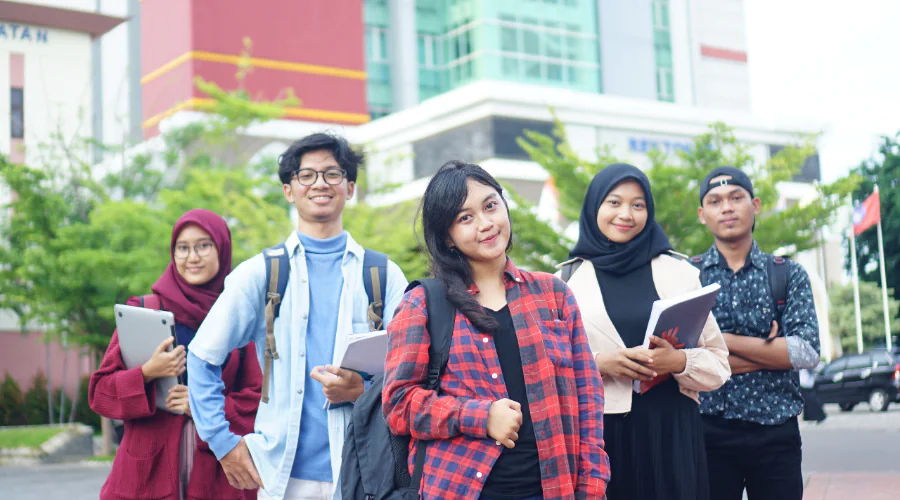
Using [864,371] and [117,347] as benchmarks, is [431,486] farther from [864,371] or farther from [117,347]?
[864,371]

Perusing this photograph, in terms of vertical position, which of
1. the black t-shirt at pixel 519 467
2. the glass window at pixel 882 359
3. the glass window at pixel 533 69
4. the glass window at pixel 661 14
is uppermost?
the glass window at pixel 661 14

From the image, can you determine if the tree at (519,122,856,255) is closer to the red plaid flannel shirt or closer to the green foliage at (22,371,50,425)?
the green foliage at (22,371,50,425)

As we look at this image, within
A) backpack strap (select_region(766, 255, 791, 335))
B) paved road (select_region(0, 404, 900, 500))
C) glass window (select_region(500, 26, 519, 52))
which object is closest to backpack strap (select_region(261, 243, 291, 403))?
backpack strap (select_region(766, 255, 791, 335))

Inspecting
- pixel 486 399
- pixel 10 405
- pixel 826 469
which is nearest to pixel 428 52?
pixel 10 405

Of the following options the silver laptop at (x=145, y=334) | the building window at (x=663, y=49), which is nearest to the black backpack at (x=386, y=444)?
the silver laptop at (x=145, y=334)

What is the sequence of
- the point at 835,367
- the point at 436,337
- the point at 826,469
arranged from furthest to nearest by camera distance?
the point at 835,367 → the point at 826,469 → the point at 436,337

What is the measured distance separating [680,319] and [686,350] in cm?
20

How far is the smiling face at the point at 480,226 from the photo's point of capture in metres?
3.04

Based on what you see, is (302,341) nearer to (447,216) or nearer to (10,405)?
(447,216)

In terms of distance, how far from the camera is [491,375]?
9.48 ft

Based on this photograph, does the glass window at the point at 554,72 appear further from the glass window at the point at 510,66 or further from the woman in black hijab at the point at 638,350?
the woman in black hijab at the point at 638,350

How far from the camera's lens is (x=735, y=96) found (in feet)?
169

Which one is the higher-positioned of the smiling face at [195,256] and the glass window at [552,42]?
the glass window at [552,42]

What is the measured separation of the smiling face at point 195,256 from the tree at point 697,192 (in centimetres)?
1249
